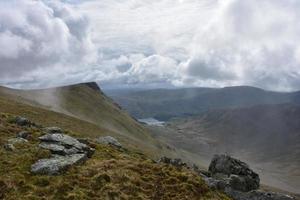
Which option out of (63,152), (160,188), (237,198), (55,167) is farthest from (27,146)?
(237,198)

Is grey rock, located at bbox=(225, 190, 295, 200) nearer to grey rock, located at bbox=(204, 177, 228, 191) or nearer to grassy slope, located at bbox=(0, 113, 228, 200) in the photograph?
grey rock, located at bbox=(204, 177, 228, 191)

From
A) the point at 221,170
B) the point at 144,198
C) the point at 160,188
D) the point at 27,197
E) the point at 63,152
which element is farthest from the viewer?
the point at 221,170

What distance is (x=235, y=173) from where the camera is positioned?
1973 inches

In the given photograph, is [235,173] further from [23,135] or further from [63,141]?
[23,135]

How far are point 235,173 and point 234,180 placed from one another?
210 inches

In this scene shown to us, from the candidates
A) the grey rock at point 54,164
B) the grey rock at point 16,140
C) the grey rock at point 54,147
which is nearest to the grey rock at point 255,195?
the grey rock at point 54,164

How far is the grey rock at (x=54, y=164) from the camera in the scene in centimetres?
3541

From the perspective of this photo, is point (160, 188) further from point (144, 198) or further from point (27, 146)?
point (27, 146)

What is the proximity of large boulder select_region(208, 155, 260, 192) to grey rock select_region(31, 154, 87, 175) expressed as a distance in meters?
16.5

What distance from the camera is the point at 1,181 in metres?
32.2

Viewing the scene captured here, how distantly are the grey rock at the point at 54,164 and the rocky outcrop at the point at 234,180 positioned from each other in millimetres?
12834

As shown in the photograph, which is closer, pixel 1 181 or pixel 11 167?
pixel 1 181

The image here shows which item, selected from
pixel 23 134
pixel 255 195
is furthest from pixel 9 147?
pixel 255 195

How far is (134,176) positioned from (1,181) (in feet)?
35.4
